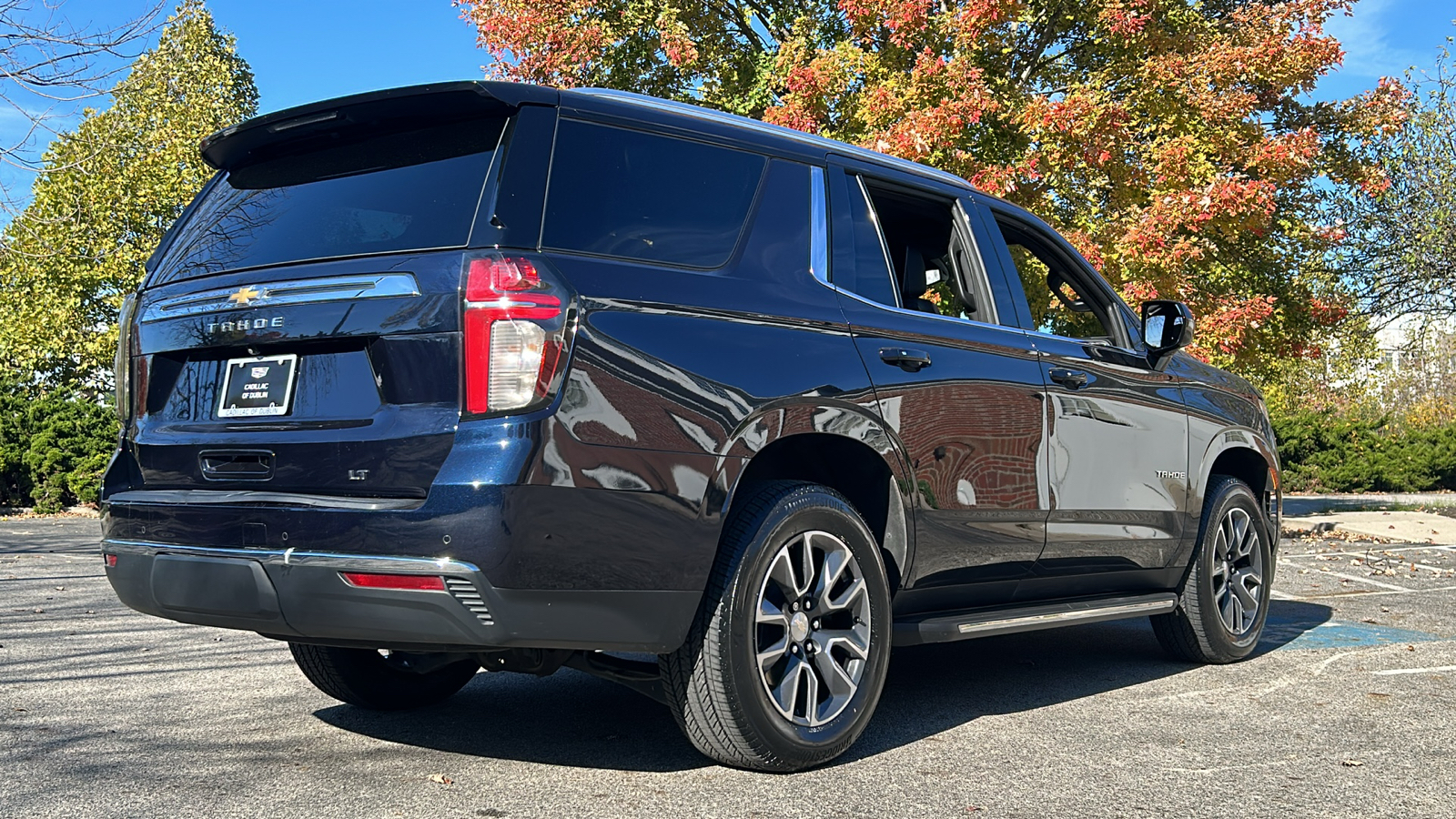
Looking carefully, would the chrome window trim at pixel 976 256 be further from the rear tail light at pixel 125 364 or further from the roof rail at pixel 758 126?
the rear tail light at pixel 125 364

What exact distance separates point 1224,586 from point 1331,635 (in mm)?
1267

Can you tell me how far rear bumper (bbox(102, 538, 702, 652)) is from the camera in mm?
3277

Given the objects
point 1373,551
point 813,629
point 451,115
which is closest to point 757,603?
point 813,629

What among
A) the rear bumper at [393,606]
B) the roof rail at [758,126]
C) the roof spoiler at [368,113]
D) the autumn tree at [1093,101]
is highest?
the autumn tree at [1093,101]

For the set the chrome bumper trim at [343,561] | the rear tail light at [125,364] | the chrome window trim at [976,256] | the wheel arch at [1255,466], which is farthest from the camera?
the wheel arch at [1255,466]

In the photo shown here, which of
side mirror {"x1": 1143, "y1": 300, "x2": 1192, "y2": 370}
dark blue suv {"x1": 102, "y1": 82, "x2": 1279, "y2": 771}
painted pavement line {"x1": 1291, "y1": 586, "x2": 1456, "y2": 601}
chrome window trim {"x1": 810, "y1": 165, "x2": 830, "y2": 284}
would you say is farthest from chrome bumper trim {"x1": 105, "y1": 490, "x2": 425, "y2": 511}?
painted pavement line {"x1": 1291, "y1": 586, "x2": 1456, "y2": 601}

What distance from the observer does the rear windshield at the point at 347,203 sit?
357 centimetres

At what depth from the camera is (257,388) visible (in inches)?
144

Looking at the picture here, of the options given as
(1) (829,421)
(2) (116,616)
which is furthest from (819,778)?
(2) (116,616)

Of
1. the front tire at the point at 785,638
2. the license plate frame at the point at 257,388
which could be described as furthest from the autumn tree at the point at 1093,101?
the license plate frame at the point at 257,388

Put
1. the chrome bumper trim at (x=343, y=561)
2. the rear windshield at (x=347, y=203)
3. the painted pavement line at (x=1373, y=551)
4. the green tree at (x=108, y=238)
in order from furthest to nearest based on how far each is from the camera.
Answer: the green tree at (x=108, y=238) < the painted pavement line at (x=1373, y=551) < the rear windshield at (x=347, y=203) < the chrome bumper trim at (x=343, y=561)

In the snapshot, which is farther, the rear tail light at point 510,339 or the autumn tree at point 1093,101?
the autumn tree at point 1093,101

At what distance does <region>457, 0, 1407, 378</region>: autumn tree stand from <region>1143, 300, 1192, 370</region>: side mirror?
6.20 m

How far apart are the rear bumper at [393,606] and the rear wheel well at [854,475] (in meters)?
0.73
